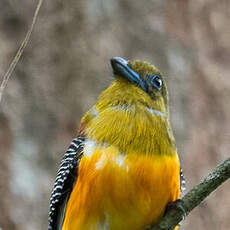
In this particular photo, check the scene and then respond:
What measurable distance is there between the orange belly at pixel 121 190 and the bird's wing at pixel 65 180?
0.25m

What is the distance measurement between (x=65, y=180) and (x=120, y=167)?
685 mm

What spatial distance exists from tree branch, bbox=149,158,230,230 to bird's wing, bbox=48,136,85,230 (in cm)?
81

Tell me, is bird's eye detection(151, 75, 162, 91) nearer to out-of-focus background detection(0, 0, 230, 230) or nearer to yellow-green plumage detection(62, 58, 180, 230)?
yellow-green plumage detection(62, 58, 180, 230)

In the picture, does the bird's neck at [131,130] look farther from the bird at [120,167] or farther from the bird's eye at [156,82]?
the bird's eye at [156,82]

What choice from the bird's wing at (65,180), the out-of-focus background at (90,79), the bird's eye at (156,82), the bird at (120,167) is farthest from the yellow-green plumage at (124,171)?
the out-of-focus background at (90,79)

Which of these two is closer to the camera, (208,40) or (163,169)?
(163,169)

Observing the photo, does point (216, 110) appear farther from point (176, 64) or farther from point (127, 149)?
point (127, 149)

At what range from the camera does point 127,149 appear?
145 inches

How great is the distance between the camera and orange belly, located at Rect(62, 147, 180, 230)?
358cm

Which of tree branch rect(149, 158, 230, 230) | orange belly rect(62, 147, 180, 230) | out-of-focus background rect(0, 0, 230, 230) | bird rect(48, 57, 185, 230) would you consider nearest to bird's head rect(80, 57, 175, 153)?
bird rect(48, 57, 185, 230)

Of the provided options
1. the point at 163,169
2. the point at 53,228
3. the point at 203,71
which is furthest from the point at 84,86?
the point at 163,169

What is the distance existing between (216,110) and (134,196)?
440cm

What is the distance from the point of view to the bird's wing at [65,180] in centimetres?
398

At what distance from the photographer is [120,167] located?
11.7 ft
